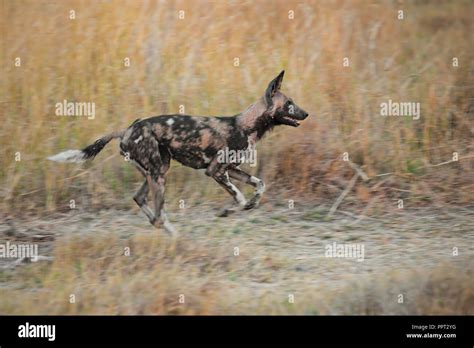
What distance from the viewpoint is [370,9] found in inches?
586

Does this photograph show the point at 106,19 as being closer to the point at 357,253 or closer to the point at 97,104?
the point at 97,104

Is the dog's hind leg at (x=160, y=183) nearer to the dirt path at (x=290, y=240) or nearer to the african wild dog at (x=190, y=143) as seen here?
the african wild dog at (x=190, y=143)

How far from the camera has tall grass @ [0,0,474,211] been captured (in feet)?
41.5

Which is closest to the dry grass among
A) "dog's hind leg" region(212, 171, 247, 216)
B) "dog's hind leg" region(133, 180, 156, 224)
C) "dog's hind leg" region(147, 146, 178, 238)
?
"dog's hind leg" region(147, 146, 178, 238)

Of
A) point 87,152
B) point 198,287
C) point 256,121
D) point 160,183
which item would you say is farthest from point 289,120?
point 198,287

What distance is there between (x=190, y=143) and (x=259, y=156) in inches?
75.6

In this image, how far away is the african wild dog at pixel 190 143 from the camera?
1103 cm

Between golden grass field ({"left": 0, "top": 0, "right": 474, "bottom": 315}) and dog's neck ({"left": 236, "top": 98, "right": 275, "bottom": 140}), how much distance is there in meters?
1.17

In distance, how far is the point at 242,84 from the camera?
44.5 ft

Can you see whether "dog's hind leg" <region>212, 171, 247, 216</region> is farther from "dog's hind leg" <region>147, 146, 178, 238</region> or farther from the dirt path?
"dog's hind leg" <region>147, 146, 178, 238</region>

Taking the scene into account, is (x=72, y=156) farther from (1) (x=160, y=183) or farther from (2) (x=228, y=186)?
(2) (x=228, y=186)

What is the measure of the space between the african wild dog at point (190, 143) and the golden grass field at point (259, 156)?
0.53 m

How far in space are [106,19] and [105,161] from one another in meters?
2.70

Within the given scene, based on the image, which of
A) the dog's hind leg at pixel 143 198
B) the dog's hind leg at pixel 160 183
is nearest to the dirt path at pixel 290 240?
the dog's hind leg at pixel 160 183
